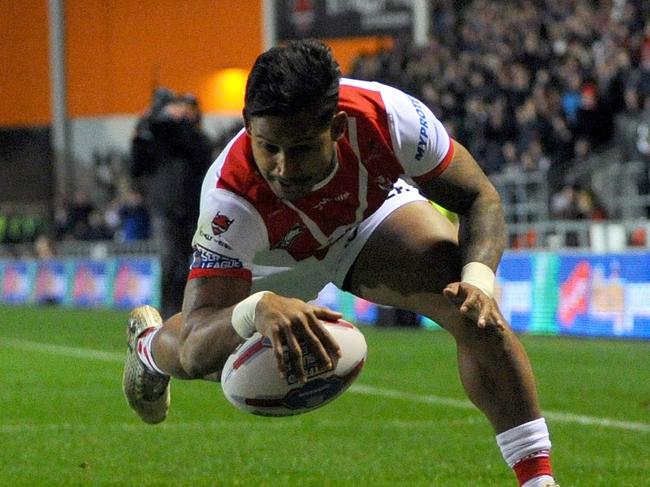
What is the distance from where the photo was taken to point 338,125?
17.1ft

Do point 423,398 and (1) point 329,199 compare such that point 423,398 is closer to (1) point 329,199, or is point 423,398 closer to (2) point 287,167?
(1) point 329,199

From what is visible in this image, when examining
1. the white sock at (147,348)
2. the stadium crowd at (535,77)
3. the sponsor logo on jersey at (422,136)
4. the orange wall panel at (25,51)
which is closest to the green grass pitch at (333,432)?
the white sock at (147,348)

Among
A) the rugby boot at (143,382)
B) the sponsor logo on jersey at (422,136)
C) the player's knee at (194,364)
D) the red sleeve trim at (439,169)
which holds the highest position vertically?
the sponsor logo on jersey at (422,136)

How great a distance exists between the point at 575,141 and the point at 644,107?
1.18m

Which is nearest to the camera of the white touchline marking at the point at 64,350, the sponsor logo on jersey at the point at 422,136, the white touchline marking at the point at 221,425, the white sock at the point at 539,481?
the white sock at the point at 539,481

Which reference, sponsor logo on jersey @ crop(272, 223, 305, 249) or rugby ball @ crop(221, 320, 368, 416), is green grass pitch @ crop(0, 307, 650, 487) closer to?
sponsor logo on jersey @ crop(272, 223, 305, 249)

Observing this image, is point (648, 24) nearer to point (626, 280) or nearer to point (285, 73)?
point (626, 280)

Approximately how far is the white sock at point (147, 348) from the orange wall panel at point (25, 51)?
29.6 m

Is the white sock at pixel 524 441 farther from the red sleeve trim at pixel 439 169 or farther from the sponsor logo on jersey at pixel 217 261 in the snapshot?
the sponsor logo on jersey at pixel 217 261

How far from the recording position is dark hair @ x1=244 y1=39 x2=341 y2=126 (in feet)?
16.2

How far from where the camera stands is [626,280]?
14.4 meters

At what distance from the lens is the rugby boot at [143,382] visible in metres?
6.85

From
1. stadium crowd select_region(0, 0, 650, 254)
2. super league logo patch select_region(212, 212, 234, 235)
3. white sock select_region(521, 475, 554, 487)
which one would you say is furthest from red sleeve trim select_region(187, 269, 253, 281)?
stadium crowd select_region(0, 0, 650, 254)

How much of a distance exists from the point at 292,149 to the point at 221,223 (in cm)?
47
